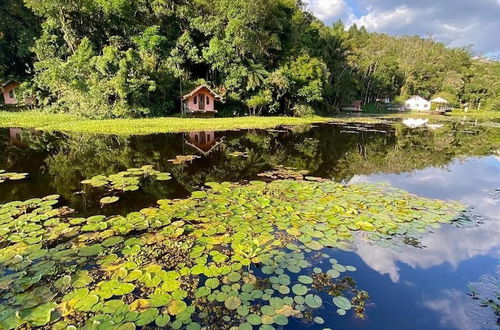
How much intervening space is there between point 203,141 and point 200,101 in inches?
494

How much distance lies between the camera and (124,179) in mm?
7727

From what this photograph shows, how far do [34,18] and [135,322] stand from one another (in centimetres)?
3584

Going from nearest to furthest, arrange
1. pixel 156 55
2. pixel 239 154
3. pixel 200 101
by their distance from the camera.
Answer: pixel 239 154 < pixel 156 55 < pixel 200 101

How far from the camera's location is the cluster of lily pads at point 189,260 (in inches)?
127

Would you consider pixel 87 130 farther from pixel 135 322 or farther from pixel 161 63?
pixel 135 322

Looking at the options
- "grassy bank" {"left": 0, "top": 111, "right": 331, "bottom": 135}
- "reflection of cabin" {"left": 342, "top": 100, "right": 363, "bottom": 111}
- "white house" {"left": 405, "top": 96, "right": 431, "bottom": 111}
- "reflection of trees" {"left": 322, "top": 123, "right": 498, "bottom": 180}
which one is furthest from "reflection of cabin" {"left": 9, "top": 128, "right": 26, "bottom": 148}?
"white house" {"left": 405, "top": 96, "right": 431, "bottom": 111}

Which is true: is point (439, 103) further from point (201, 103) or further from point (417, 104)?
point (201, 103)


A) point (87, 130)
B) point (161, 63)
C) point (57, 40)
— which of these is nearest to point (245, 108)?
point (161, 63)

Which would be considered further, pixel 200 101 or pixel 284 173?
pixel 200 101

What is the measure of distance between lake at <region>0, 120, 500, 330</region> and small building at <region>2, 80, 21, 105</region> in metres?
24.3

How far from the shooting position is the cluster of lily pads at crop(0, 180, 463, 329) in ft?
10.6

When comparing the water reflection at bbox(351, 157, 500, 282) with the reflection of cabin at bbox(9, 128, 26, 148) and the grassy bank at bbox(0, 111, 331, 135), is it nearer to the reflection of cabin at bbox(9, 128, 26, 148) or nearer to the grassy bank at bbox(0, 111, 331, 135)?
the grassy bank at bbox(0, 111, 331, 135)

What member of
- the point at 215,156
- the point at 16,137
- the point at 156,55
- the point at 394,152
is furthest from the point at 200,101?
the point at 394,152

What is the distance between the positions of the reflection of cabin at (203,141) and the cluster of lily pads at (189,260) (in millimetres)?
5786
